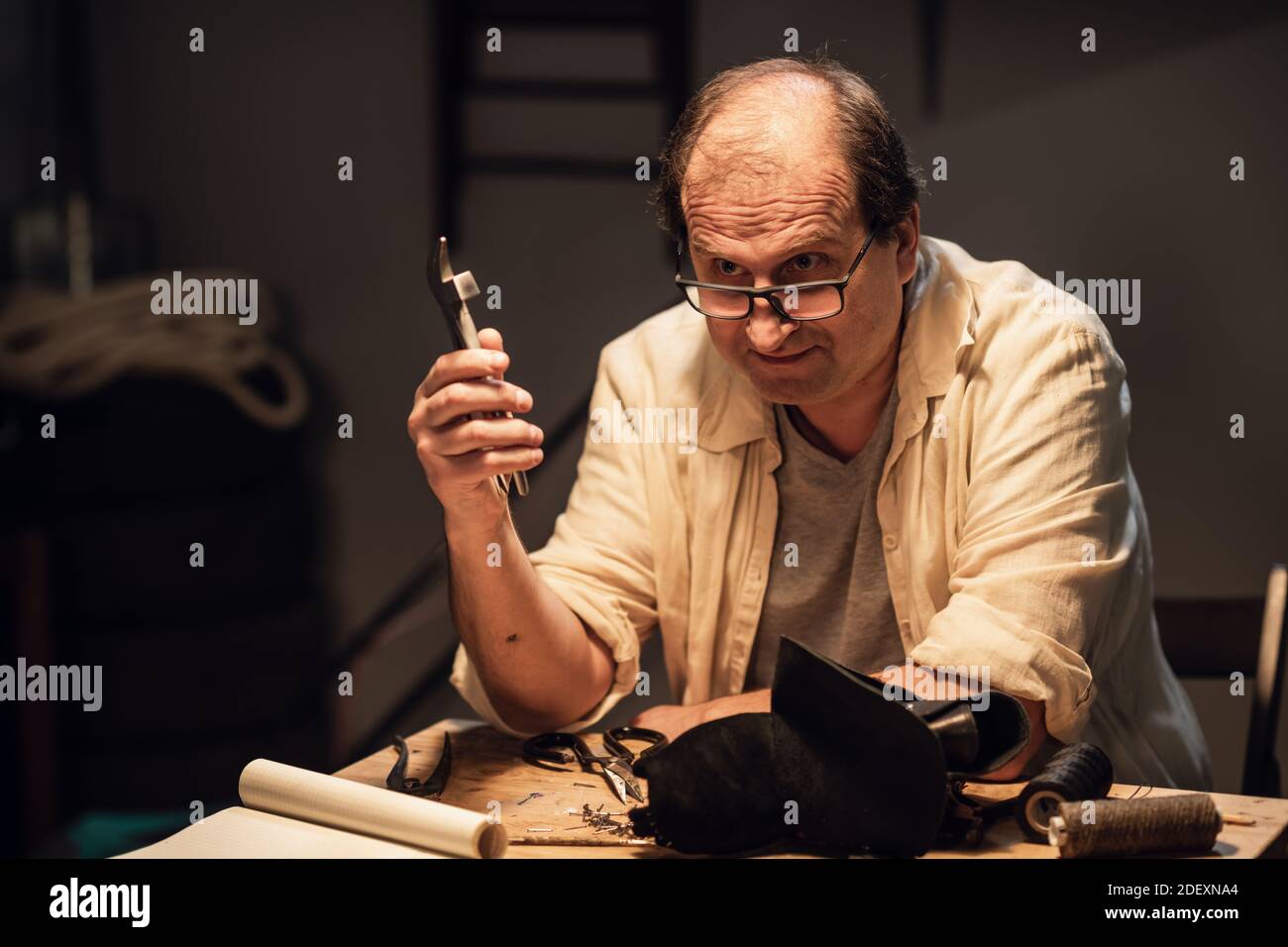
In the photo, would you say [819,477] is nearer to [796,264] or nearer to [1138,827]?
[796,264]

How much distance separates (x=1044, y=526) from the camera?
1.83 meters

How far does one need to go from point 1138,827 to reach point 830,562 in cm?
85

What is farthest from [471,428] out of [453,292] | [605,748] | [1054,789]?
[1054,789]

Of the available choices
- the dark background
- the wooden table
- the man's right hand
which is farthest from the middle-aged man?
the dark background

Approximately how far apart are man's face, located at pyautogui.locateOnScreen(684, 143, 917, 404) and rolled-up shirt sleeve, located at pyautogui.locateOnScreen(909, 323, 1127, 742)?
213 mm

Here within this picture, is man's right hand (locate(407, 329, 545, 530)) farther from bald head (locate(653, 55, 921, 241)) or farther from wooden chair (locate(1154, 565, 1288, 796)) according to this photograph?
wooden chair (locate(1154, 565, 1288, 796))

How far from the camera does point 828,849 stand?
1438 millimetres

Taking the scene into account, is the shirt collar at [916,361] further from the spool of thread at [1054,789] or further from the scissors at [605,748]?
the spool of thread at [1054,789]

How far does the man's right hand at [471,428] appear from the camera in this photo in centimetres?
173

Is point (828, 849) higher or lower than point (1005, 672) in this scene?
lower

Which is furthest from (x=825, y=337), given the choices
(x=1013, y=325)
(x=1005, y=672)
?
(x=1005, y=672)

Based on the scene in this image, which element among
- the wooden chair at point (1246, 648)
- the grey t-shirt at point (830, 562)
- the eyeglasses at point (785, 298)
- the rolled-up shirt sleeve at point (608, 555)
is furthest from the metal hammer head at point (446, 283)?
the wooden chair at point (1246, 648)

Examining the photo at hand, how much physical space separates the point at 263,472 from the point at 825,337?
6.63 feet
